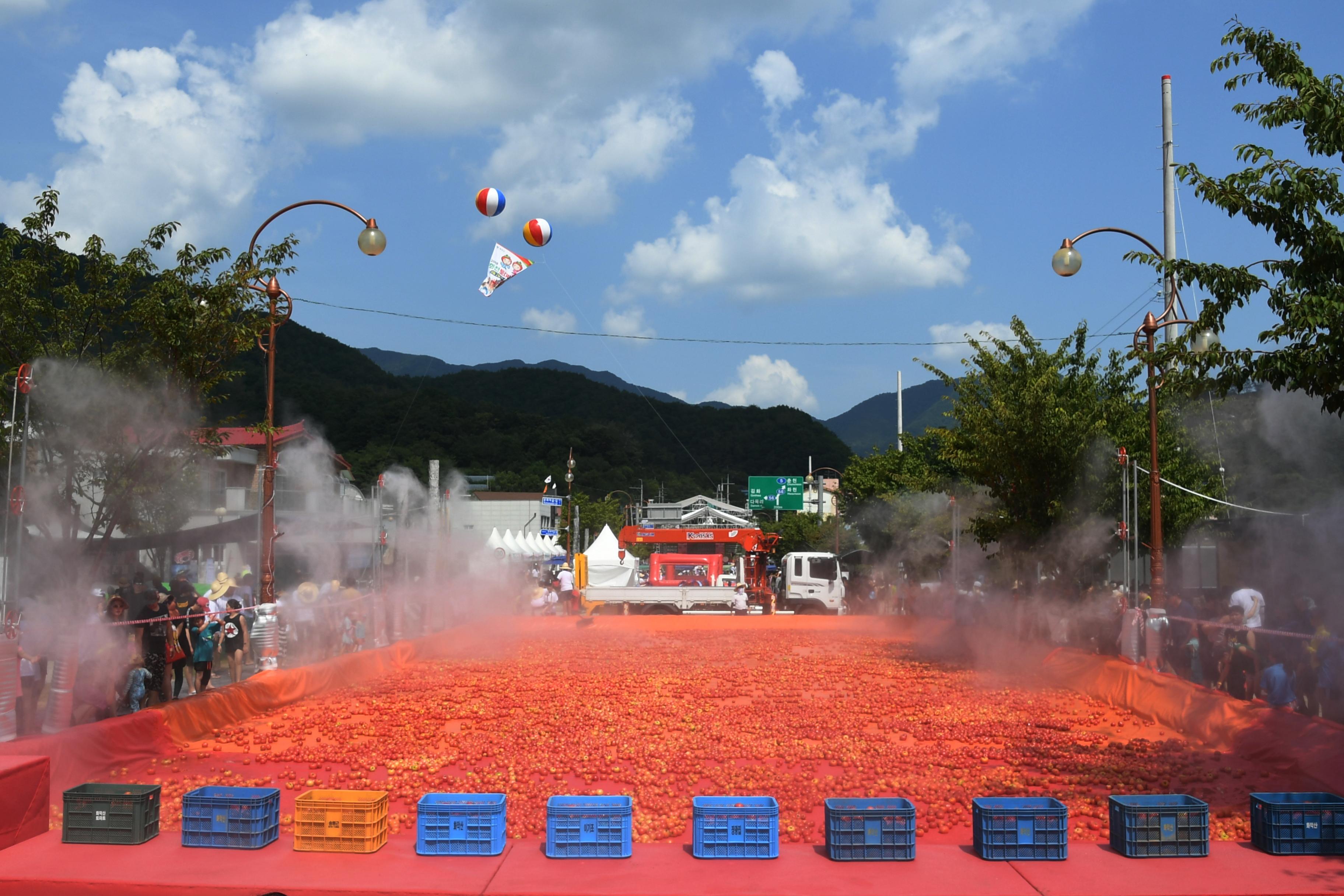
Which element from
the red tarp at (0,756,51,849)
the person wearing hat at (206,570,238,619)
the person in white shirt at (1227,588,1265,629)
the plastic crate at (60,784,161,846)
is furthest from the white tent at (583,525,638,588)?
the plastic crate at (60,784,161,846)

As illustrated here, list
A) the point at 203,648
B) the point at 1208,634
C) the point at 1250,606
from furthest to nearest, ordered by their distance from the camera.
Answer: the point at 1250,606
the point at 1208,634
the point at 203,648

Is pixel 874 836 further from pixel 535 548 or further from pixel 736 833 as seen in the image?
pixel 535 548

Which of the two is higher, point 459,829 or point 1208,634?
point 1208,634

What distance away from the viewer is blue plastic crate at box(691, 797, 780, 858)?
6.98 m

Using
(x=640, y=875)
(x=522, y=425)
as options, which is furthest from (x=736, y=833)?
(x=522, y=425)

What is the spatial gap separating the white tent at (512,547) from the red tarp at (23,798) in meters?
30.7

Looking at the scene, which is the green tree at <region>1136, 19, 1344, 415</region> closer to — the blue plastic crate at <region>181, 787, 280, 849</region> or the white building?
the blue plastic crate at <region>181, 787, 280, 849</region>

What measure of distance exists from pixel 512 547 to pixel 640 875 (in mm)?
36698

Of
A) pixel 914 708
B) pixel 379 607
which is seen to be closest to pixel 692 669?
pixel 914 708

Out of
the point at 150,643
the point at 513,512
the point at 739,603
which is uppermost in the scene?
the point at 513,512

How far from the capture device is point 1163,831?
7.00 metres

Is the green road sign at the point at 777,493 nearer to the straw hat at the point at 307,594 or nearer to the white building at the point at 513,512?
the white building at the point at 513,512

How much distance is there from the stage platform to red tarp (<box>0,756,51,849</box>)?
0.17 metres

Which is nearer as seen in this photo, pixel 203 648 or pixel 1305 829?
pixel 1305 829
